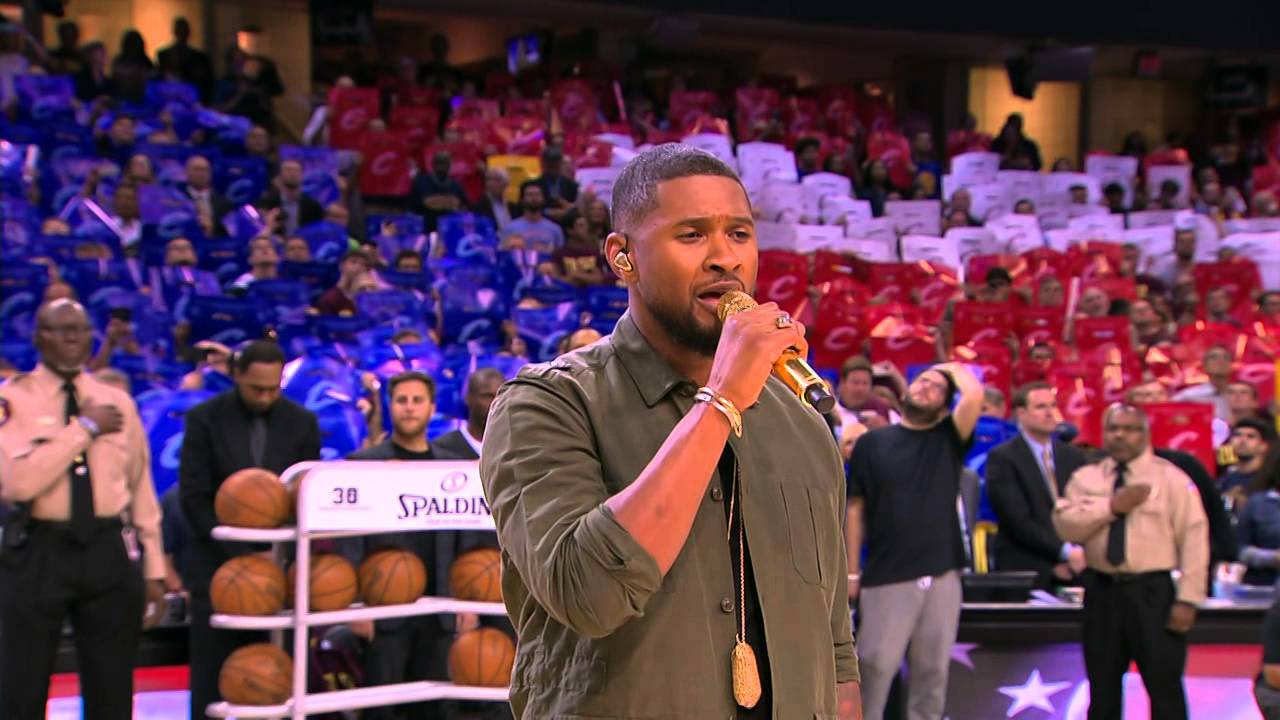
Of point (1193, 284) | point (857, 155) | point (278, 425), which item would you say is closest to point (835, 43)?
point (857, 155)

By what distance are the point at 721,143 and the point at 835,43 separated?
6.03 meters

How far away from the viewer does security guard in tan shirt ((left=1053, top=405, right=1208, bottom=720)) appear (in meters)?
6.26

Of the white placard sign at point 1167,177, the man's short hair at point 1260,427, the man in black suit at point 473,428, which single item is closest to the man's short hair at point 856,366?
the man's short hair at point 1260,427

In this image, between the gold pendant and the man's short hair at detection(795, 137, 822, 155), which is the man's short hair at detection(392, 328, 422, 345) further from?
the gold pendant

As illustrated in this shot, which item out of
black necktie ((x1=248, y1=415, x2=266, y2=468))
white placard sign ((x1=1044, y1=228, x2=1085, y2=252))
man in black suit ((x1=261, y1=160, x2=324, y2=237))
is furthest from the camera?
white placard sign ((x1=1044, y1=228, x2=1085, y2=252))

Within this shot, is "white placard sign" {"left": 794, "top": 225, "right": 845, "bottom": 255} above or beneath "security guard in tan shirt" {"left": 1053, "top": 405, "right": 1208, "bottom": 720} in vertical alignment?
above

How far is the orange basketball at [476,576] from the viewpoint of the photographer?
579cm

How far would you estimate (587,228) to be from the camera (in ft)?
39.4

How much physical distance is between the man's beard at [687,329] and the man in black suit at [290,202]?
980 centimetres

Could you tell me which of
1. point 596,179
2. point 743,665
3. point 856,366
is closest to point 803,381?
point 743,665

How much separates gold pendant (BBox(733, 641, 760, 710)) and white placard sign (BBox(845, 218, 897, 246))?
38.9 ft

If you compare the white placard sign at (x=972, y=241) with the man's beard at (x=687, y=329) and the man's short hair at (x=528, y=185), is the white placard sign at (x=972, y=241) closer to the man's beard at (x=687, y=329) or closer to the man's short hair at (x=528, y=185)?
the man's short hair at (x=528, y=185)

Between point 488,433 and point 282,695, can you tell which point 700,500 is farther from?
point 282,695

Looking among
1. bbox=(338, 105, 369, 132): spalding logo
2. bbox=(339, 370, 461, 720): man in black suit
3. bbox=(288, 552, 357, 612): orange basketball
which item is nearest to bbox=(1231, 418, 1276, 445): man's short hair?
bbox=(339, 370, 461, 720): man in black suit
